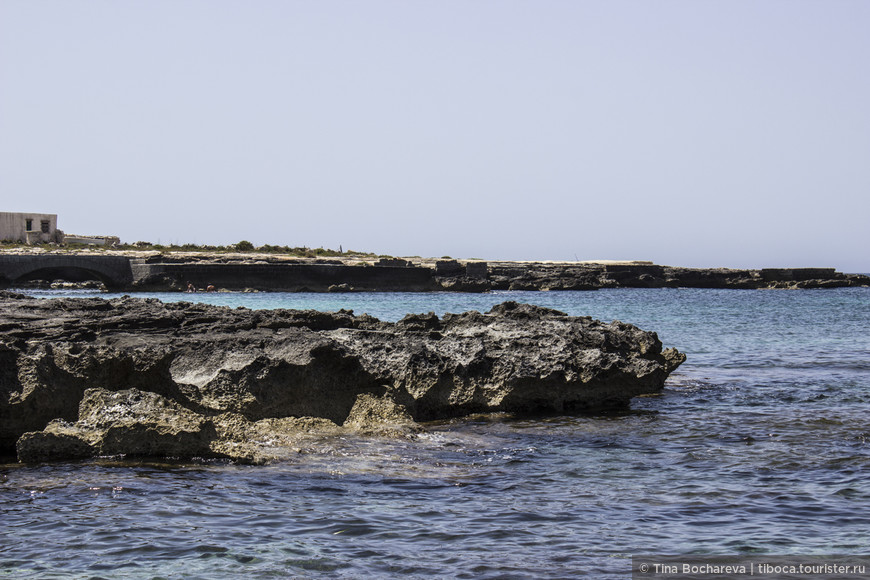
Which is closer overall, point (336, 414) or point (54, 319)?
point (336, 414)

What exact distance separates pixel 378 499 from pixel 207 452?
2.26 metres

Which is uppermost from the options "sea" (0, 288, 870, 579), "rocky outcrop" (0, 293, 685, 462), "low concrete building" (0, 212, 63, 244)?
"low concrete building" (0, 212, 63, 244)

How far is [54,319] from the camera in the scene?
11.6m

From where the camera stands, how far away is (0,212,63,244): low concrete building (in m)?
72.5

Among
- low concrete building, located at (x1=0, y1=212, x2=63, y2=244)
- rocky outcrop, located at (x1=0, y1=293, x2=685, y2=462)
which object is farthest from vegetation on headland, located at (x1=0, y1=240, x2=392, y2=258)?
rocky outcrop, located at (x1=0, y1=293, x2=685, y2=462)

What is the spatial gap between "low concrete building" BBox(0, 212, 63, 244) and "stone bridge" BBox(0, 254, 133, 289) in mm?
15599

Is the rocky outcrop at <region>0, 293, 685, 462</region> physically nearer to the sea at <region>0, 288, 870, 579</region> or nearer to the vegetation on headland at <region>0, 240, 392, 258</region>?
the sea at <region>0, 288, 870, 579</region>

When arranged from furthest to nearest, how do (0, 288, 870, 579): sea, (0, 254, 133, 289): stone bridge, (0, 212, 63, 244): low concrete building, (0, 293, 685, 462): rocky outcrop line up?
(0, 212, 63, 244): low concrete building
(0, 254, 133, 289): stone bridge
(0, 293, 685, 462): rocky outcrop
(0, 288, 870, 579): sea

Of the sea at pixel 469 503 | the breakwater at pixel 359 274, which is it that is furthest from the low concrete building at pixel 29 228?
the sea at pixel 469 503

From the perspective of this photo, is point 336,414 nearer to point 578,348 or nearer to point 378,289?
point 578,348

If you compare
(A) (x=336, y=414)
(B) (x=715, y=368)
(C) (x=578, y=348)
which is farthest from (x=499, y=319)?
(B) (x=715, y=368)

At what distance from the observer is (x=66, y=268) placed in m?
58.6

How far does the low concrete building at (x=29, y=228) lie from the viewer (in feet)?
238

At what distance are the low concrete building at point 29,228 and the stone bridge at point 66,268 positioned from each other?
51.2ft
